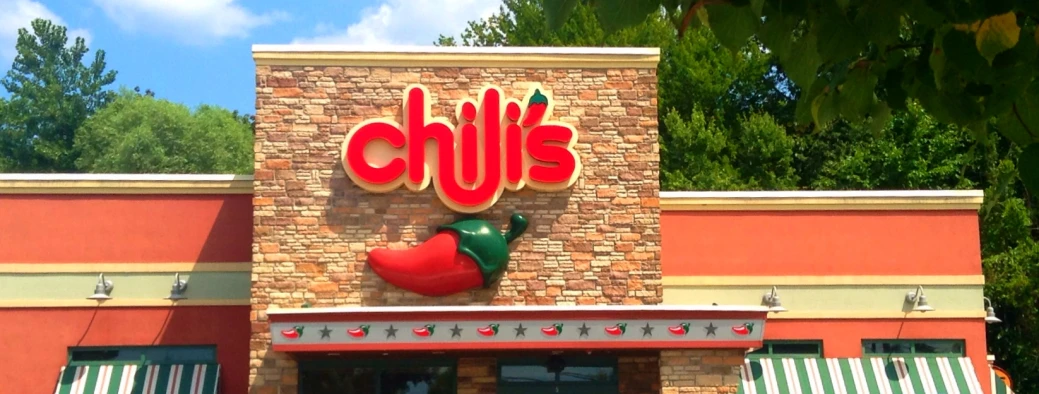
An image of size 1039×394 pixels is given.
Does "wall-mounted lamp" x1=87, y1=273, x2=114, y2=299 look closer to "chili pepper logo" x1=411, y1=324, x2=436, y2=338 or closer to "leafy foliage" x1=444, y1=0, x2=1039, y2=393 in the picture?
"chili pepper logo" x1=411, y1=324, x2=436, y2=338

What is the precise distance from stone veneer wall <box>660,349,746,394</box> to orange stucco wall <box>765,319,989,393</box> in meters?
2.58

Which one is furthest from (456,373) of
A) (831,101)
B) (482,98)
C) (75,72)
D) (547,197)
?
(75,72)

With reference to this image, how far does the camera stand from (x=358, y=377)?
16812 mm

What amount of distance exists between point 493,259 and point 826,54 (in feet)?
40.3

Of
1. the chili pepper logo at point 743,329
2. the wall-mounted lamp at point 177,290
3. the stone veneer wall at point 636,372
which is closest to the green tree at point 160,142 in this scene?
the wall-mounted lamp at point 177,290

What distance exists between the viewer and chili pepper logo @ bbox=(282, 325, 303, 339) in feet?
50.8

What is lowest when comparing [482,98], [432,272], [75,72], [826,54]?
[826,54]

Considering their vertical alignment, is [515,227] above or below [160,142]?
below

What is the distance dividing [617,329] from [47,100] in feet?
153

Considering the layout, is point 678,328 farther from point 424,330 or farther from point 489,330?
point 424,330

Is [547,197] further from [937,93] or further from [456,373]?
[937,93]

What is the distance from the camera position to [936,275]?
A: 18.8 metres

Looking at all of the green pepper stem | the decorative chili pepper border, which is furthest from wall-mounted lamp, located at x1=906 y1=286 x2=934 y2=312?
the green pepper stem

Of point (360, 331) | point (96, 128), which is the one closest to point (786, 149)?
point (360, 331)
